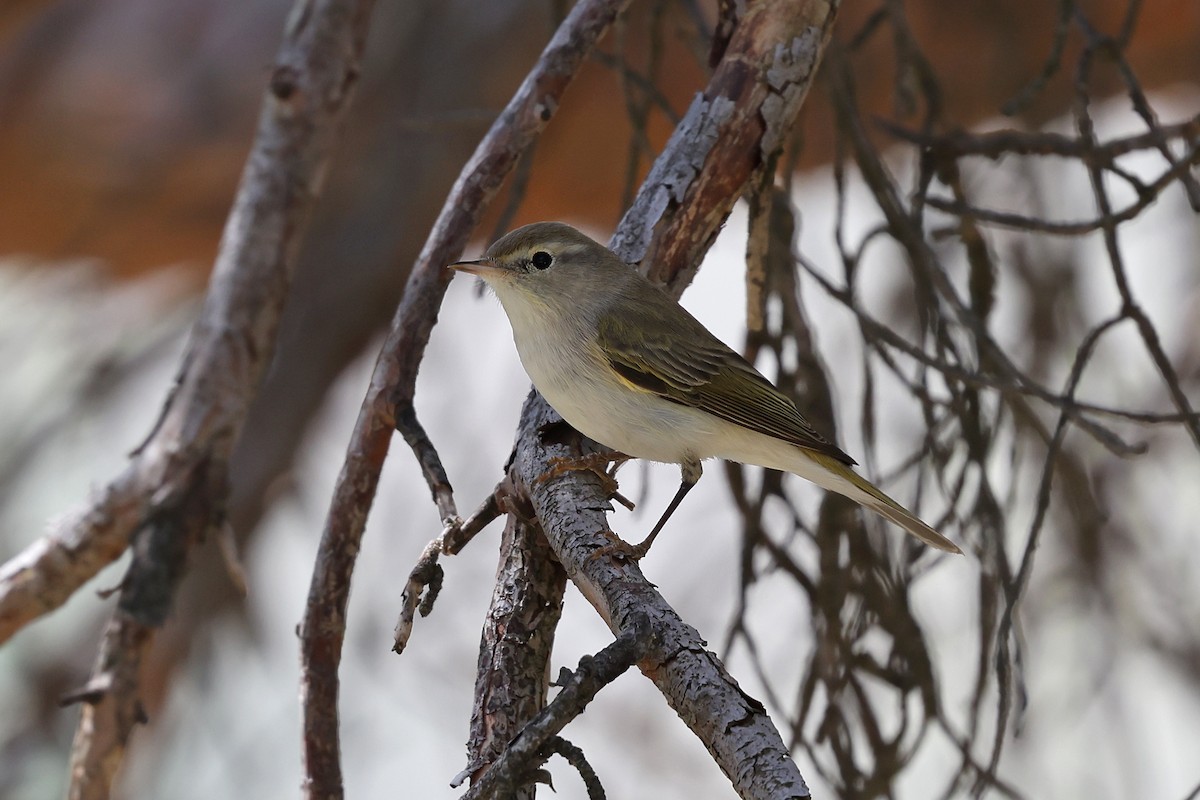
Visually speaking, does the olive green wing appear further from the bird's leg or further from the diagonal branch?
the diagonal branch

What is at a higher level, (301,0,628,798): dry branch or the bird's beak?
the bird's beak

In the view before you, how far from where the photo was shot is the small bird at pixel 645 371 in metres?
2.39

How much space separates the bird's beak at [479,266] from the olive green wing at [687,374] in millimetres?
296

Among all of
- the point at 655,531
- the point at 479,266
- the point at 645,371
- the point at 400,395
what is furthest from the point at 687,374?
the point at 400,395

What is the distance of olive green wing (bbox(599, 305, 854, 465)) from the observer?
2.49 m

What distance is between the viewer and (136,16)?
496 centimetres

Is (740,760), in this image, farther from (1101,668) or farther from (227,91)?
(227,91)

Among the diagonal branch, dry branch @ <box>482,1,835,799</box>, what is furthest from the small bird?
the diagonal branch

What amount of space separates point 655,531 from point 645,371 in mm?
384

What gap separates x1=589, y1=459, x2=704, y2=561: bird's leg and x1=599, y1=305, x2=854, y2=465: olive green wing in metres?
0.14

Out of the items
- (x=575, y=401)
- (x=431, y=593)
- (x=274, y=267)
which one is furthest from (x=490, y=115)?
(x=431, y=593)

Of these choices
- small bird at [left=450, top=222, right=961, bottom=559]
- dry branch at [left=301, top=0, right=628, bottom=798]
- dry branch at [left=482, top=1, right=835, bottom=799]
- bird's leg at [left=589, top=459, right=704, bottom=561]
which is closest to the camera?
bird's leg at [left=589, top=459, right=704, bottom=561]

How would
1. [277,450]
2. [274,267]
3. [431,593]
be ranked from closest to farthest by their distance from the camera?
[431,593] → [274,267] → [277,450]

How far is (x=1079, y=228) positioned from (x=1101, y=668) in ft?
8.35
